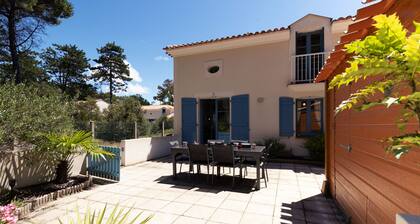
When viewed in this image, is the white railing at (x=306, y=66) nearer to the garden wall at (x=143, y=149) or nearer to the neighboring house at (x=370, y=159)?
the neighboring house at (x=370, y=159)

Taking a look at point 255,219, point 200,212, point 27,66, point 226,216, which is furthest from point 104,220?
point 27,66

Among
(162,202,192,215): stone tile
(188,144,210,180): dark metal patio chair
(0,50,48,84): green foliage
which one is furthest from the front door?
(0,50,48,84): green foliage

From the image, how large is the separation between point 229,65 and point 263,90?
6.03ft

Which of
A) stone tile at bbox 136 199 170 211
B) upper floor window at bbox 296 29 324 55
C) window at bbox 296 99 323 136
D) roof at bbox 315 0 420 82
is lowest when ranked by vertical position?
stone tile at bbox 136 199 170 211

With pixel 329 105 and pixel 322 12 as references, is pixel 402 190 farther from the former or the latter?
pixel 322 12

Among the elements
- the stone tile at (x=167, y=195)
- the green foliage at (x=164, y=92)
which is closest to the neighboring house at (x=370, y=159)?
the stone tile at (x=167, y=195)

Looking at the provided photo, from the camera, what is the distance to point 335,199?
4.49 meters

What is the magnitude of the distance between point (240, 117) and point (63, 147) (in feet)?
20.9

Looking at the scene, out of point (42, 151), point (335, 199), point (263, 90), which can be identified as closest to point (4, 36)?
point (42, 151)

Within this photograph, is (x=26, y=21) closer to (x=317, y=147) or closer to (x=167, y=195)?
(x=167, y=195)

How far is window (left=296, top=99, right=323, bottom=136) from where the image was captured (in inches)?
337

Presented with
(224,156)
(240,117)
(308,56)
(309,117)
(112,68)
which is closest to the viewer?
(224,156)

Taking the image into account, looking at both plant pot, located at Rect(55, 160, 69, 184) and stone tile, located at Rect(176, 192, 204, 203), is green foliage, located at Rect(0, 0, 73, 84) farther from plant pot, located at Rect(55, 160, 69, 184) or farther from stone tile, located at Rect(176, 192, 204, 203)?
stone tile, located at Rect(176, 192, 204, 203)

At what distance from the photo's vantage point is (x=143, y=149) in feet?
27.9
